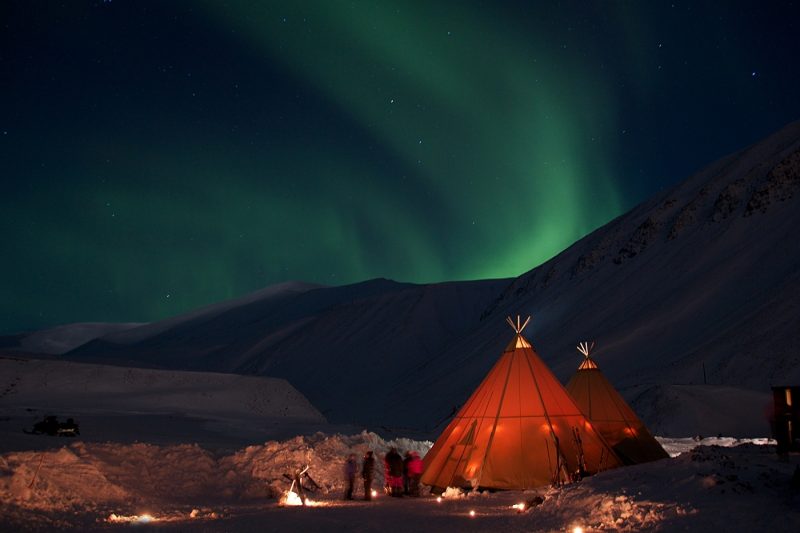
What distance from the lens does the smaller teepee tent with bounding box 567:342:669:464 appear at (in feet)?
66.1

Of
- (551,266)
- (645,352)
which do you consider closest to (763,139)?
(551,266)

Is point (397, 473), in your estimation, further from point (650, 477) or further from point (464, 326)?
point (464, 326)

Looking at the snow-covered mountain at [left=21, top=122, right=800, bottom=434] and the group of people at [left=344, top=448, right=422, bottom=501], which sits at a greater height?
the snow-covered mountain at [left=21, top=122, right=800, bottom=434]

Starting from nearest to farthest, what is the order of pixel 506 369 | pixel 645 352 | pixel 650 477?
pixel 650 477 < pixel 506 369 < pixel 645 352

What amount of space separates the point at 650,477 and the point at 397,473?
5.66m

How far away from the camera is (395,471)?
14688 mm

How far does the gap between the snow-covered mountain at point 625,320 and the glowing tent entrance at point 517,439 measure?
21.2 metres

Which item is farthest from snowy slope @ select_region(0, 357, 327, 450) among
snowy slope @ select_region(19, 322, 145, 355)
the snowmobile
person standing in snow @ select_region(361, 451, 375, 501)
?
snowy slope @ select_region(19, 322, 145, 355)

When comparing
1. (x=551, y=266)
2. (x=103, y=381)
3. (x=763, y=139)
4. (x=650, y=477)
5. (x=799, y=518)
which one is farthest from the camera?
(x=551, y=266)

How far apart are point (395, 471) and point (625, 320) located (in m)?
56.7

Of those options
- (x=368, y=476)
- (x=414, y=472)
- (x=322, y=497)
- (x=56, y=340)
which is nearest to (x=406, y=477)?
(x=414, y=472)

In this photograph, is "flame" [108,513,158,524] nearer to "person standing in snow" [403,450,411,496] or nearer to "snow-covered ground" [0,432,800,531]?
"snow-covered ground" [0,432,800,531]

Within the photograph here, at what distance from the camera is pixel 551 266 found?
3775 inches

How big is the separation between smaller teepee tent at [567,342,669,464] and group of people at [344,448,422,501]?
23.7 ft
